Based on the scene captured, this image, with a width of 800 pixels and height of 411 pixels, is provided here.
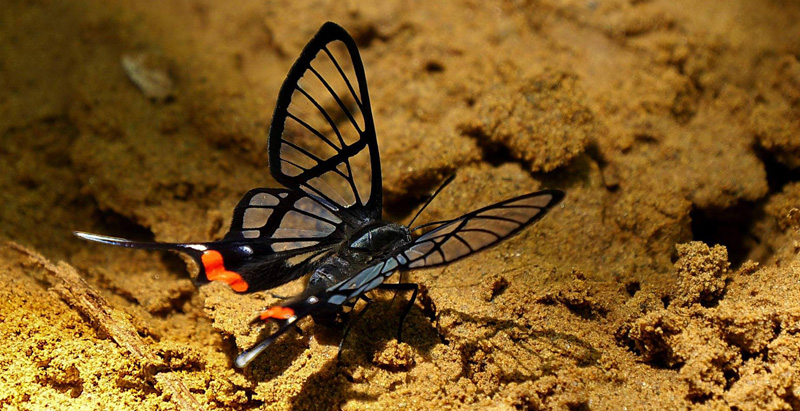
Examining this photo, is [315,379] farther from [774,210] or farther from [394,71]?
[774,210]

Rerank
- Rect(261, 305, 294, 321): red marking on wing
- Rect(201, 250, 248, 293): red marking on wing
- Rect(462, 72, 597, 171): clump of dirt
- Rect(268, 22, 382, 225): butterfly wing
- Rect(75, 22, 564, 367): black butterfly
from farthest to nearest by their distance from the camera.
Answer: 1. Rect(462, 72, 597, 171): clump of dirt
2. Rect(268, 22, 382, 225): butterfly wing
3. Rect(201, 250, 248, 293): red marking on wing
4. Rect(75, 22, 564, 367): black butterfly
5. Rect(261, 305, 294, 321): red marking on wing

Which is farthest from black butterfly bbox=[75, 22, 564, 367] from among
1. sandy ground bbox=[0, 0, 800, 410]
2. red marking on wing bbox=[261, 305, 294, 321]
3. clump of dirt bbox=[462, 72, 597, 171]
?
clump of dirt bbox=[462, 72, 597, 171]

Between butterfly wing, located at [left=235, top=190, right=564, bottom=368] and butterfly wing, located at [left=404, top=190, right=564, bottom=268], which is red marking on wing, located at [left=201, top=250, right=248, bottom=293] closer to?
butterfly wing, located at [left=235, top=190, right=564, bottom=368]

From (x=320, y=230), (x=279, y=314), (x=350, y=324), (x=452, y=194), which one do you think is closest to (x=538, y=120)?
(x=452, y=194)

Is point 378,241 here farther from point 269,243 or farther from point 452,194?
point 452,194

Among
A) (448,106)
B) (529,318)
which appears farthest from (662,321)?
(448,106)

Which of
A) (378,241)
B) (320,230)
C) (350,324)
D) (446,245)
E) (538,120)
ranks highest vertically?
(538,120)

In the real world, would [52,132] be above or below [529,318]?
below
